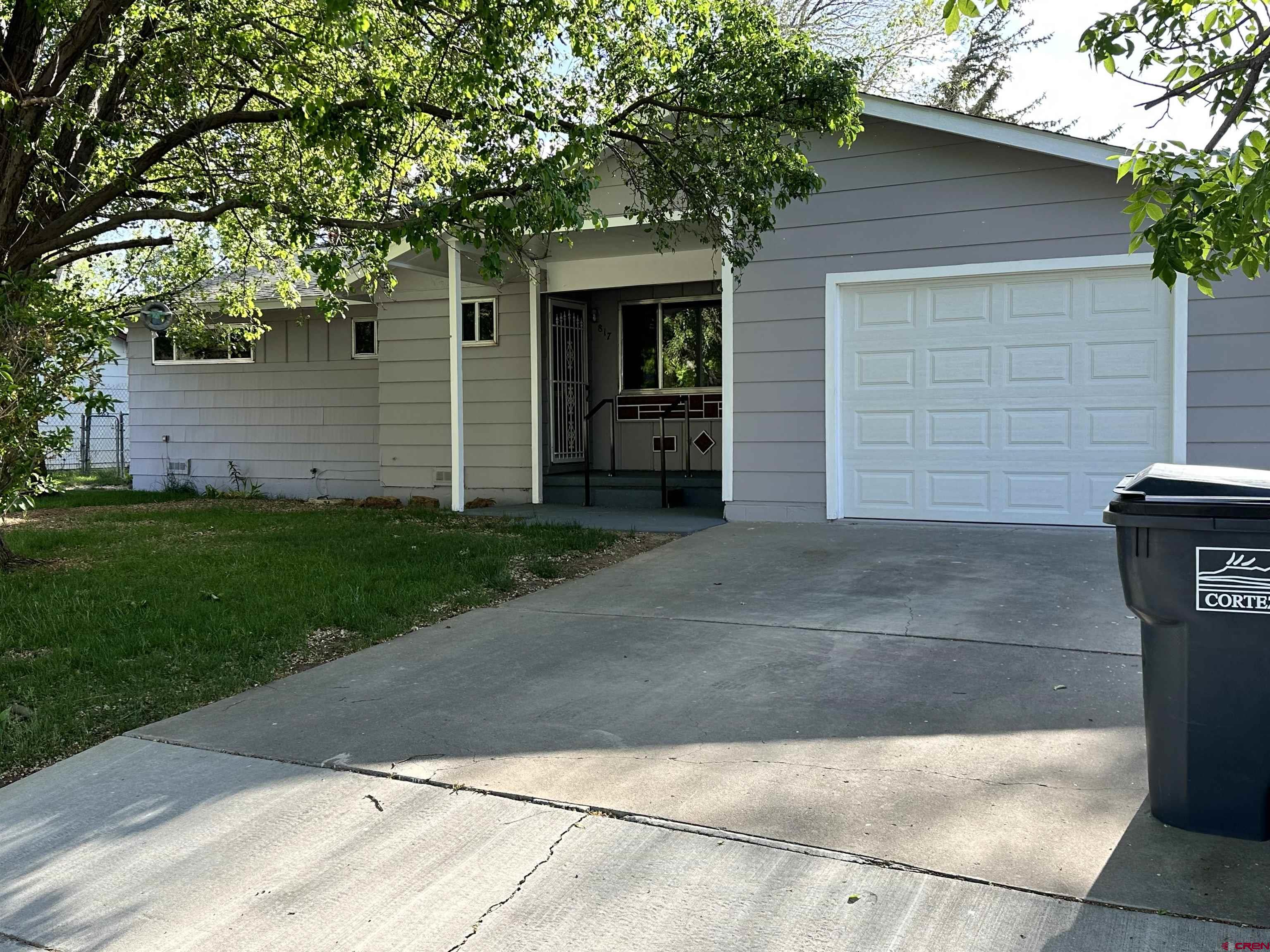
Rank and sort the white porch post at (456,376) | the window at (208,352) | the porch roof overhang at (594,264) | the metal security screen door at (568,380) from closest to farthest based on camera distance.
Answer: the white porch post at (456,376) < the porch roof overhang at (594,264) < the metal security screen door at (568,380) < the window at (208,352)

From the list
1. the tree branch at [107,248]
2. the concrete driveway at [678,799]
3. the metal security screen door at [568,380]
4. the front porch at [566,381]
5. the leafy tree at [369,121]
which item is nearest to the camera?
the concrete driveway at [678,799]

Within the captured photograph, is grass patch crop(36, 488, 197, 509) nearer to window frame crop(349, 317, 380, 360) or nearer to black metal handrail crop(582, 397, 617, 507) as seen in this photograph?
window frame crop(349, 317, 380, 360)

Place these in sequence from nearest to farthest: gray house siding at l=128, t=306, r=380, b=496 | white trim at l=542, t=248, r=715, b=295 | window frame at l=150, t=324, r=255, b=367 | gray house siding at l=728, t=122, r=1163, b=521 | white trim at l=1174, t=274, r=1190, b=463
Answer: white trim at l=1174, t=274, r=1190, b=463 < gray house siding at l=728, t=122, r=1163, b=521 < white trim at l=542, t=248, r=715, b=295 < gray house siding at l=128, t=306, r=380, b=496 < window frame at l=150, t=324, r=255, b=367

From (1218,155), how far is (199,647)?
537cm

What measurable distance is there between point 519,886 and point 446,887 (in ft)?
0.71

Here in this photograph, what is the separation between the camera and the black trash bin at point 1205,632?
9.20ft

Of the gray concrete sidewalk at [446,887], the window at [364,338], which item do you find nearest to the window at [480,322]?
the window at [364,338]

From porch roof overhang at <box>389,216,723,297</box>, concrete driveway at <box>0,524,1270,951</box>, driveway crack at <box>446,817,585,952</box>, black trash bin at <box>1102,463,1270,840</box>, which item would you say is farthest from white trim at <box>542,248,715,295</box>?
driveway crack at <box>446,817,585,952</box>

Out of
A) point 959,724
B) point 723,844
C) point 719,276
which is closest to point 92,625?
point 723,844

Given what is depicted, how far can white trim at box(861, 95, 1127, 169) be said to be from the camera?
7.98m

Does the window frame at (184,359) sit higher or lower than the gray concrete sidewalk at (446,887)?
higher

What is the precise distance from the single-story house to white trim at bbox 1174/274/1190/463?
2 centimetres

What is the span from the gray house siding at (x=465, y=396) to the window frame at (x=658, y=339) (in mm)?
1506

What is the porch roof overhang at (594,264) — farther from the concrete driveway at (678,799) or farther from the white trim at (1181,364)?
the concrete driveway at (678,799)
